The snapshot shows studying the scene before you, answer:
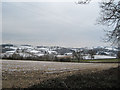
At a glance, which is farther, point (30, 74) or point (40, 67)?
point (40, 67)

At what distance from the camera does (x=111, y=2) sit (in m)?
11.5

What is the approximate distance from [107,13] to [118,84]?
7390mm

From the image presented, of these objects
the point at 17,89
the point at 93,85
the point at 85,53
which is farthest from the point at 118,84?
the point at 85,53

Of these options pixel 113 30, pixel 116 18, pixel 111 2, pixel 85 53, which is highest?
pixel 111 2

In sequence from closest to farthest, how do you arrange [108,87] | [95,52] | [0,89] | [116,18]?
[108,87] → [0,89] → [116,18] → [95,52]

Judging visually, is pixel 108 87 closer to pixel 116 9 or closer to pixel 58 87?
pixel 58 87

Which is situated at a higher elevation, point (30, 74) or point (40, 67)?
point (30, 74)

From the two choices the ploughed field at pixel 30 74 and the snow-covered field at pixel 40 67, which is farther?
the snow-covered field at pixel 40 67

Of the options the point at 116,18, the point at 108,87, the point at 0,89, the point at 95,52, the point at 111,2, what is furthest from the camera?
the point at 95,52

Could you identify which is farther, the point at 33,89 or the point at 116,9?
the point at 116,9

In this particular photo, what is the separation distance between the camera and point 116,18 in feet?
41.0

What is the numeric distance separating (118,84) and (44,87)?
391 centimetres

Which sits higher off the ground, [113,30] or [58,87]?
[113,30]

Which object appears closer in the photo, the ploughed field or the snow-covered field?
the ploughed field
